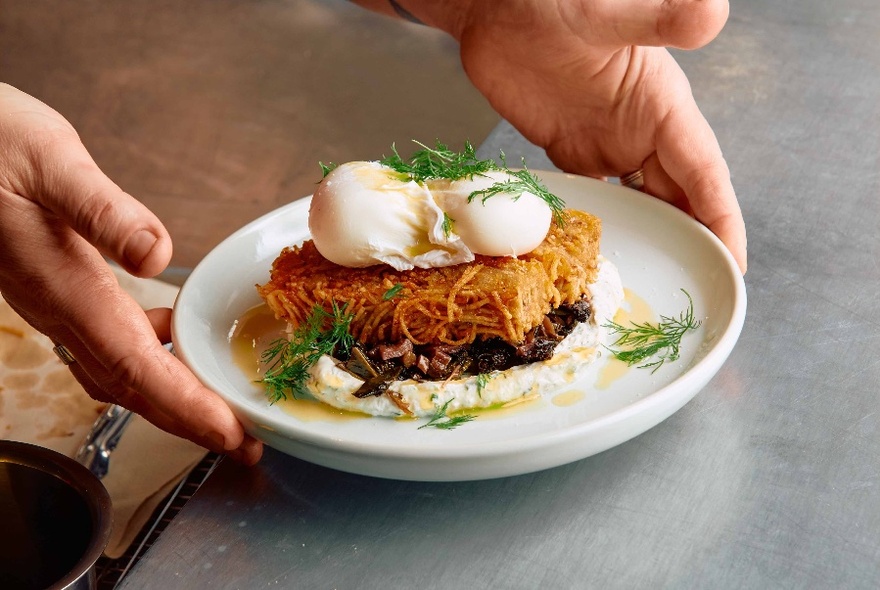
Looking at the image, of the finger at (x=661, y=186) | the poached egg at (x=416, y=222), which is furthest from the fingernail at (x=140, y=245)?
the finger at (x=661, y=186)

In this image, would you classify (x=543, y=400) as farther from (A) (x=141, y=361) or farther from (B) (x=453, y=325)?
(A) (x=141, y=361)

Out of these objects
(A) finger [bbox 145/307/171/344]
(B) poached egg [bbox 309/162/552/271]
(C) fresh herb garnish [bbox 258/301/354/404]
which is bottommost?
(A) finger [bbox 145/307/171/344]

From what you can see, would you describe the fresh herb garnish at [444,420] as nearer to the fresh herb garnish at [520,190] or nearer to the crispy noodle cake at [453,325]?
the crispy noodle cake at [453,325]

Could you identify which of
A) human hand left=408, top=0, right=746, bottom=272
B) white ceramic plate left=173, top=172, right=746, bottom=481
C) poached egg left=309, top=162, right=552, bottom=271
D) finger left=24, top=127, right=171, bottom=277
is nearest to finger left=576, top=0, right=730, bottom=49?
human hand left=408, top=0, right=746, bottom=272

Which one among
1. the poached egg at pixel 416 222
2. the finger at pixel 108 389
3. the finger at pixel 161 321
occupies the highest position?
the poached egg at pixel 416 222

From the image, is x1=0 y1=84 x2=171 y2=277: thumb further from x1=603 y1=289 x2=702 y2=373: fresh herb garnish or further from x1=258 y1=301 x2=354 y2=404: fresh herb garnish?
x1=603 y1=289 x2=702 y2=373: fresh herb garnish

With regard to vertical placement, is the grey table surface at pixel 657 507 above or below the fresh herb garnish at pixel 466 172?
below

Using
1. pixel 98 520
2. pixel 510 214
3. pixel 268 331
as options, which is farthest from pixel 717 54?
pixel 98 520
